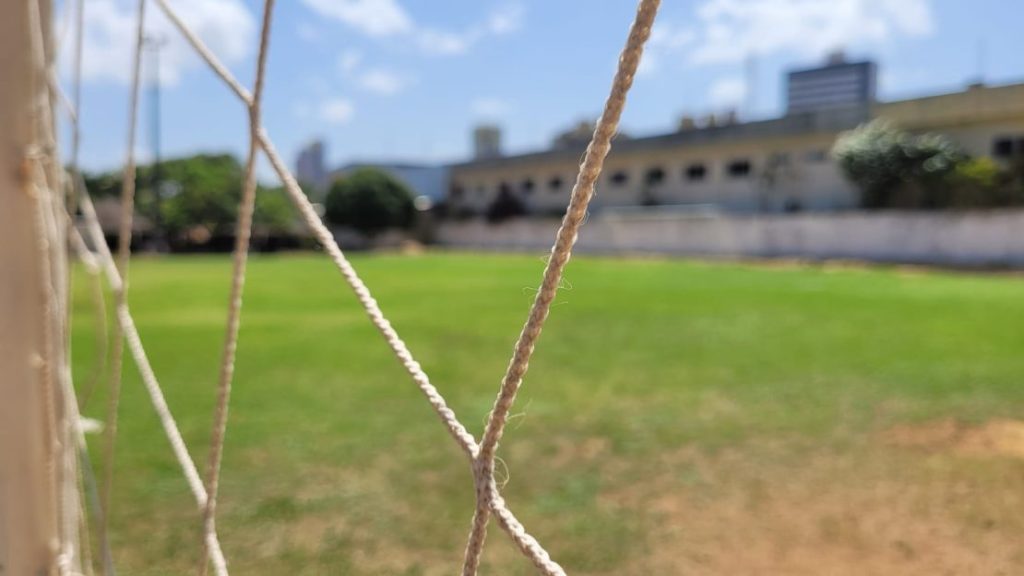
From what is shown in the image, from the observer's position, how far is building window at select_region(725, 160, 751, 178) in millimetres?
22044

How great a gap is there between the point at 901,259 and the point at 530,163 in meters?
12.9

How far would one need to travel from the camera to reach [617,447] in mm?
3838

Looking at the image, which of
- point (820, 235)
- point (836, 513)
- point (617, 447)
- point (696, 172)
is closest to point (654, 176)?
point (696, 172)

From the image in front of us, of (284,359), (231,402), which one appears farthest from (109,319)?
(231,402)

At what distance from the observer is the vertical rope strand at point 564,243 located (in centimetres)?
64

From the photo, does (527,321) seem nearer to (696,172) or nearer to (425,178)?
(696,172)

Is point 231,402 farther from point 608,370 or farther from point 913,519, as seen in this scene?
point 913,519

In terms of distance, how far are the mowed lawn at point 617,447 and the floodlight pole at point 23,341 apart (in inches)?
30.8

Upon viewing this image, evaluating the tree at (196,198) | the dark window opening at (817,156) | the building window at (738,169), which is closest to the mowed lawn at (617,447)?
the dark window opening at (817,156)

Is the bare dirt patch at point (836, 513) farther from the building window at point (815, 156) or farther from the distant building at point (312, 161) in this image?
the distant building at point (312, 161)

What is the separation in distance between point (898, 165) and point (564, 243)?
19.5 meters

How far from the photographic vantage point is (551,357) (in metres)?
6.33

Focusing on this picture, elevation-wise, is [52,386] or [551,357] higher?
[52,386]

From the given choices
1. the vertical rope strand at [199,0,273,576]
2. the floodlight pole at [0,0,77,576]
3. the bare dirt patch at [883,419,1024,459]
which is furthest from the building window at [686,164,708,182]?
the floodlight pole at [0,0,77,576]
